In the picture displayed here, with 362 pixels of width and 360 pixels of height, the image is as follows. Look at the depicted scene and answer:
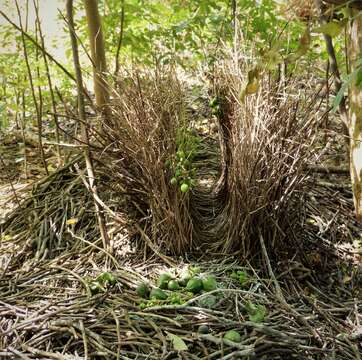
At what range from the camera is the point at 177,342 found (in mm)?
1576

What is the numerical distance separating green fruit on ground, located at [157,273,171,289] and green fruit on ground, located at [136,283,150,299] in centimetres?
5

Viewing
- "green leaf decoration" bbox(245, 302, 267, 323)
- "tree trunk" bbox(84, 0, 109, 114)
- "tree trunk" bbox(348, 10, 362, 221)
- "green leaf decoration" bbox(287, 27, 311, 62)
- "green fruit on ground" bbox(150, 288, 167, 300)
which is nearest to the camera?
"green leaf decoration" bbox(287, 27, 311, 62)

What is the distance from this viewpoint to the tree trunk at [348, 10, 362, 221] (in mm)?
2107

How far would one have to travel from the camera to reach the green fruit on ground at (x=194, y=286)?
5.87 feet

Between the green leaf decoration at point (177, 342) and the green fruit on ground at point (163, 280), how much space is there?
23 centimetres

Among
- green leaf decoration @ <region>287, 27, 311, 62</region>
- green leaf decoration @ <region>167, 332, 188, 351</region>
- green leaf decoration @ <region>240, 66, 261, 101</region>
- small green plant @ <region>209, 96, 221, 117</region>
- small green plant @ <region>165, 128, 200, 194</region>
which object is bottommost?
green leaf decoration @ <region>167, 332, 188, 351</region>

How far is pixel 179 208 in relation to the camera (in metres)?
2.01

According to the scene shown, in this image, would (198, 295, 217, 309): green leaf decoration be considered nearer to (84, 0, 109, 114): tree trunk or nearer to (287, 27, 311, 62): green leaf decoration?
(287, 27, 311, 62): green leaf decoration

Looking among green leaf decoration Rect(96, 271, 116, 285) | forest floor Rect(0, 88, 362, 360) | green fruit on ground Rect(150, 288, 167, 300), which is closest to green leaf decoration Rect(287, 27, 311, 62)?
forest floor Rect(0, 88, 362, 360)

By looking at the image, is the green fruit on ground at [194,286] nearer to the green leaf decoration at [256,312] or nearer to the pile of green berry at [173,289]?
the pile of green berry at [173,289]

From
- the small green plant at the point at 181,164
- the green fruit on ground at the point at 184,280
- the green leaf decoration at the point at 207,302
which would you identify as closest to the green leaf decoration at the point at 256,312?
the green leaf decoration at the point at 207,302

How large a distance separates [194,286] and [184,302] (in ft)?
0.24

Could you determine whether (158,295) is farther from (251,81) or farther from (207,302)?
(251,81)

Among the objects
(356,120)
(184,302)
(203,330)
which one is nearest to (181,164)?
(184,302)
